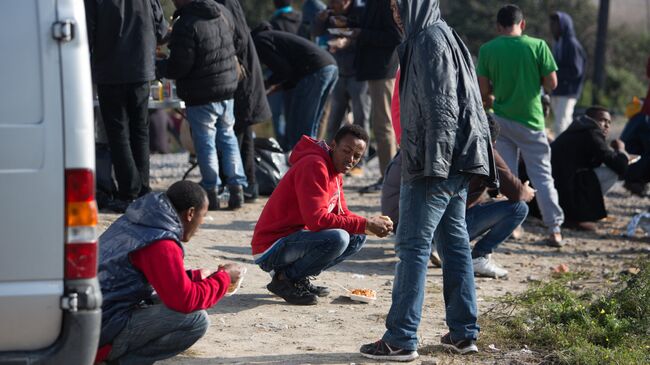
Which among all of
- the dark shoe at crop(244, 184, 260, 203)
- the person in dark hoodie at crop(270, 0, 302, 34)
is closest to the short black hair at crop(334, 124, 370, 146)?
the dark shoe at crop(244, 184, 260, 203)

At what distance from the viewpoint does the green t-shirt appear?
9.39 m

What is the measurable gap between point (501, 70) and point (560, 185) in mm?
1653

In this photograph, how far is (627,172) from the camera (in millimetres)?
10508

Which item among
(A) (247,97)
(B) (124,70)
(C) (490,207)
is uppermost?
(B) (124,70)

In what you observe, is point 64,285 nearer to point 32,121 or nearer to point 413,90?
point 32,121

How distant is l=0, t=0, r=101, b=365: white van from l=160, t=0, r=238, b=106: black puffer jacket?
4.71m

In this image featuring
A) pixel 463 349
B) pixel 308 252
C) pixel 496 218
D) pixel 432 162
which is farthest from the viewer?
pixel 496 218

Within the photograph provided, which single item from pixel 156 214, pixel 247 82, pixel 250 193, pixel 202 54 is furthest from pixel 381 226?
pixel 250 193

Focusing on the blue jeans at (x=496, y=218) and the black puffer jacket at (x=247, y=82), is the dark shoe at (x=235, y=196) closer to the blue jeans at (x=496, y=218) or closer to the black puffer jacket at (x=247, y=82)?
the black puffer jacket at (x=247, y=82)

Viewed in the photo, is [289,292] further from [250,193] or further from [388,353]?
[250,193]

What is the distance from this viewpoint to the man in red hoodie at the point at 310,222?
6574mm

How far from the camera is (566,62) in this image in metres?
14.4

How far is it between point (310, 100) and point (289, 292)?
4656 mm

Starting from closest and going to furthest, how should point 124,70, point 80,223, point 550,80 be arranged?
point 80,223, point 124,70, point 550,80
